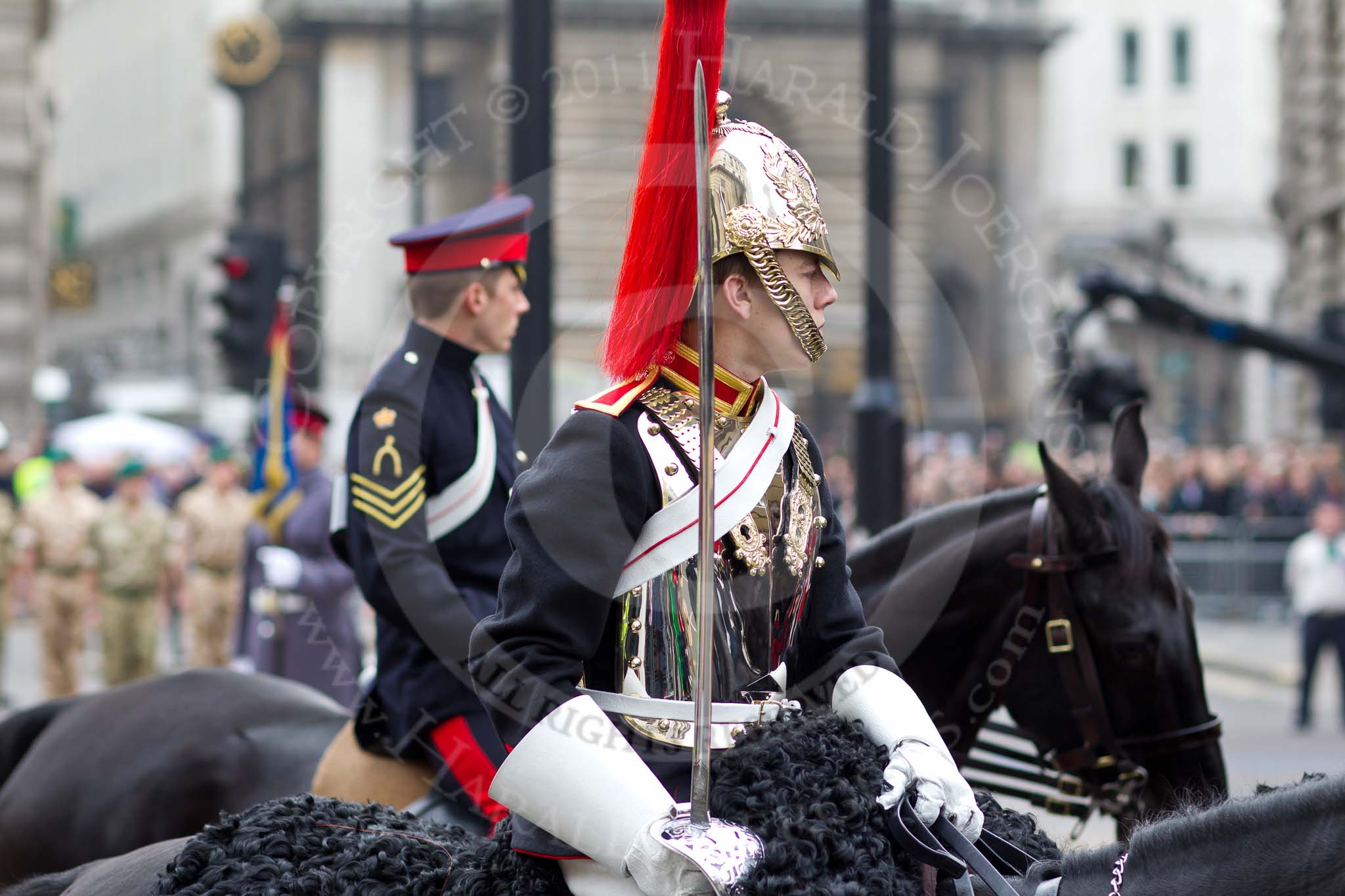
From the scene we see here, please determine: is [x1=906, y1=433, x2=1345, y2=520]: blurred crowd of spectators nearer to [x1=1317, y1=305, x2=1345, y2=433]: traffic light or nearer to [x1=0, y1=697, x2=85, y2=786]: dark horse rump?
[x1=1317, y1=305, x2=1345, y2=433]: traffic light

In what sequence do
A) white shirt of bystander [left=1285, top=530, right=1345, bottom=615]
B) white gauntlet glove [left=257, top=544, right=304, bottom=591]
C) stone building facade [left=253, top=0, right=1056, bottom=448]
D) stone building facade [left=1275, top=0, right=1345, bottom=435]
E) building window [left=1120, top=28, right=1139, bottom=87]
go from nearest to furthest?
white gauntlet glove [left=257, top=544, right=304, bottom=591] < white shirt of bystander [left=1285, top=530, right=1345, bottom=615] < stone building facade [left=253, top=0, right=1056, bottom=448] < stone building facade [left=1275, top=0, right=1345, bottom=435] < building window [left=1120, top=28, right=1139, bottom=87]

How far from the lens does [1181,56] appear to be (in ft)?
225

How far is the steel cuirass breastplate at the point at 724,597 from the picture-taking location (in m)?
2.49

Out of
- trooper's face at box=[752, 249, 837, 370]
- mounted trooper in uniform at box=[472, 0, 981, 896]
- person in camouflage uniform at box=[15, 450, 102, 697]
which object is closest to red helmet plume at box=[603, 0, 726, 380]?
mounted trooper in uniform at box=[472, 0, 981, 896]

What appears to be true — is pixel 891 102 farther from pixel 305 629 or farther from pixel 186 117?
pixel 186 117

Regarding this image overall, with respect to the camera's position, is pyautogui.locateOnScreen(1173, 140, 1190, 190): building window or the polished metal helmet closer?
the polished metal helmet

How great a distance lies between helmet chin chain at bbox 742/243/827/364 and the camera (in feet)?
8.22

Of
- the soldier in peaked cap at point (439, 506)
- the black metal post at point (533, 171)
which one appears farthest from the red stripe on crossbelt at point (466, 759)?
the black metal post at point (533, 171)

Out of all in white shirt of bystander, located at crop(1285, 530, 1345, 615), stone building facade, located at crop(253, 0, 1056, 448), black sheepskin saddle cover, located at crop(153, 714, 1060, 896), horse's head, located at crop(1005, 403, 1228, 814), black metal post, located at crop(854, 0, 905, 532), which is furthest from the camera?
stone building facade, located at crop(253, 0, 1056, 448)

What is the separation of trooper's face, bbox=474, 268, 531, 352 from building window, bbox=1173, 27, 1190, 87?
68647 mm

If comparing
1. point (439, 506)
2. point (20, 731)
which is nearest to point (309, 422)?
point (20, 731)

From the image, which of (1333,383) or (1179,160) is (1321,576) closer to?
(1333,383)

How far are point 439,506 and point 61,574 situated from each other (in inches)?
447

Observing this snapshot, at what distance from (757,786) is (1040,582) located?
1847 millimetres
